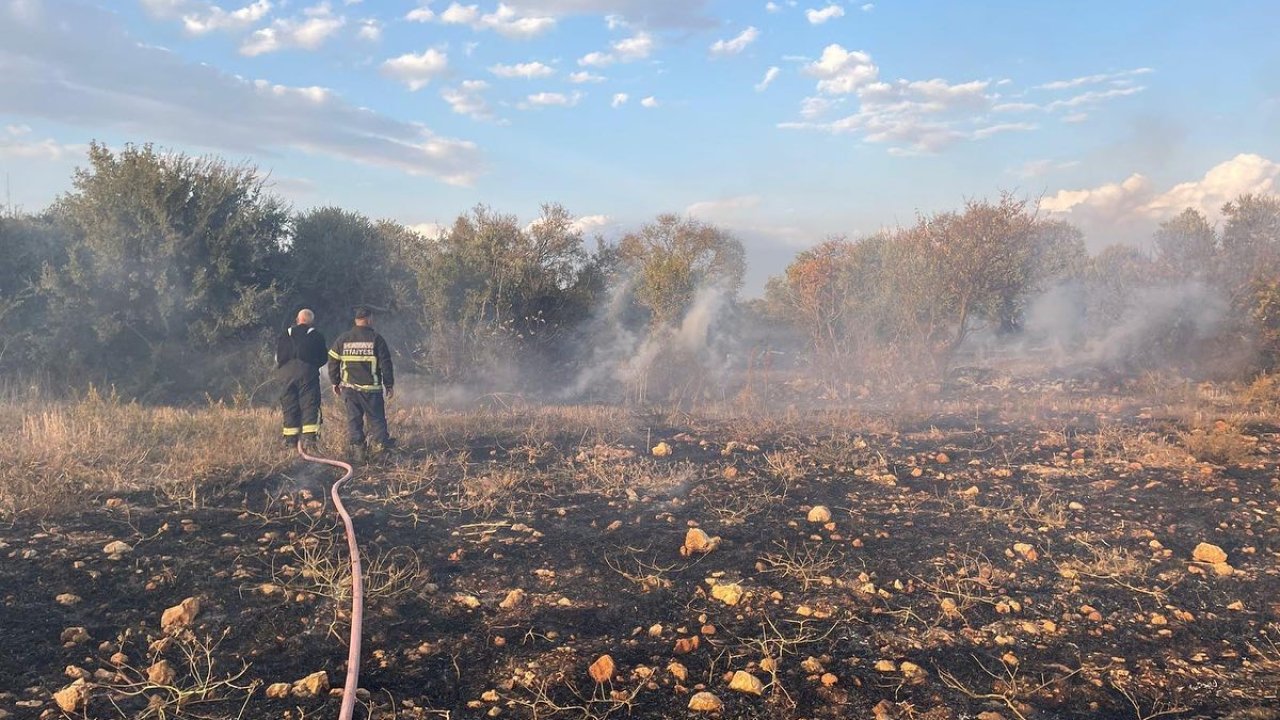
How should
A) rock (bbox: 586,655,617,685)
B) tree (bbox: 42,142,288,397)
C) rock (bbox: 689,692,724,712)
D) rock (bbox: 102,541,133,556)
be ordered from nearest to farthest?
1. rock (bbox: 689,692,724,712)
2. rock (bbox: 586,655,617,685)
3. rock (bbox: 102,541,133,556)
4. tree (bbox: 42,142,288,397)

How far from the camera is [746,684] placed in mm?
3430

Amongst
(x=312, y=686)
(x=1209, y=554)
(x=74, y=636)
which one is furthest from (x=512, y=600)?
(x=1209, y=554)

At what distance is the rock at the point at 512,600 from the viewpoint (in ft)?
14.1

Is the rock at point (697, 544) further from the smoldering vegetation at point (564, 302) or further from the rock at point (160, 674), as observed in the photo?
the smoldering vegetation at point (564, 302)

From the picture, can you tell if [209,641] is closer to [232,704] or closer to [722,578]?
[232,704]

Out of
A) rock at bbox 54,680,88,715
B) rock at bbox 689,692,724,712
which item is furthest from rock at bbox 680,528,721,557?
rock at bbox 54,680,88,715

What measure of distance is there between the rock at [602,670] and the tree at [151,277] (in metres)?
9.84

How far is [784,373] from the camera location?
16.7 meters

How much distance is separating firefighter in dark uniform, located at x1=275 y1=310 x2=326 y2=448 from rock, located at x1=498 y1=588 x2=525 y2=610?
418 cm

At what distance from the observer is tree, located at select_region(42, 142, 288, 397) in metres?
11.1

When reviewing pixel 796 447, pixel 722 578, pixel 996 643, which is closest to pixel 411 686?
pixel 722 578

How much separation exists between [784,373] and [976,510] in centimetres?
1074

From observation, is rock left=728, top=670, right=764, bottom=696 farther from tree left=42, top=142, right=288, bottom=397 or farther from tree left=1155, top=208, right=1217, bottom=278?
tree left=1155, top=208, right=1217, bottom=278

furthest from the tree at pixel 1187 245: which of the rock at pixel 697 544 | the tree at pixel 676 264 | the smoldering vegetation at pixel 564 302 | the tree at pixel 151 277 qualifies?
the tree at pixel 151 277
